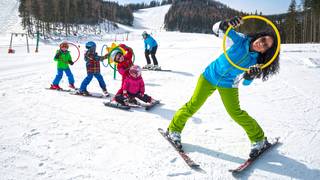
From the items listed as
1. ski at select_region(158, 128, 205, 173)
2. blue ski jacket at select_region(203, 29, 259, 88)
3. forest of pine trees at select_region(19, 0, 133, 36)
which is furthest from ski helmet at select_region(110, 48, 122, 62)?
forest of pine trees at select_region(19, 0, 133, 36)

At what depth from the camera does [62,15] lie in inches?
2936

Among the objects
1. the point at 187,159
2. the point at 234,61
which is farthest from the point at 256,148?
the point at 234,61

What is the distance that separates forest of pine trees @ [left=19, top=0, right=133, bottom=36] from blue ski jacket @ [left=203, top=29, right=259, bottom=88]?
5067 centimetres

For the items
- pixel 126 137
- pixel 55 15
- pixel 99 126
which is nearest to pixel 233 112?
pixel 126 137

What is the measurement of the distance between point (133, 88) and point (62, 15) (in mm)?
73250

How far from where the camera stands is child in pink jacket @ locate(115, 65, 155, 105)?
7773mm

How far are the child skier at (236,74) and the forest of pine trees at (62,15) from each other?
50.5m

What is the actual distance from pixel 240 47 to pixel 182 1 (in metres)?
188

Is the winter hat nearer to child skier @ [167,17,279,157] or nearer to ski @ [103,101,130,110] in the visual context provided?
ski @ [103,101,130,110]

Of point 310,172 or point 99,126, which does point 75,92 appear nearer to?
point 99,126

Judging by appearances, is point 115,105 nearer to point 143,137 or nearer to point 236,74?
point 143,137

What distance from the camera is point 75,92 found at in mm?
9078

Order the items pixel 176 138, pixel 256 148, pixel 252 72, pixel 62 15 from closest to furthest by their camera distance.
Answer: pixel 252 72
pixel 256 148
pixel 176 138
pixel 62 15

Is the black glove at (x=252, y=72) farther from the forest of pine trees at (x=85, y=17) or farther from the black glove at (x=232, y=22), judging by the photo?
the forest of pine trees at (x=85, y=17)
